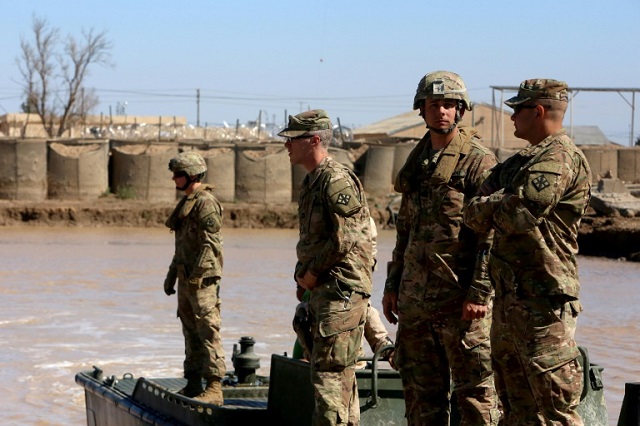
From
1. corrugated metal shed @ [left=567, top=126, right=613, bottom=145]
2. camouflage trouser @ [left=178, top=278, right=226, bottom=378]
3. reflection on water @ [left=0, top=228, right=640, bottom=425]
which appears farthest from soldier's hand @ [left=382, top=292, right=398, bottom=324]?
corrugated metal shed @ [left=567, top=126, right=613, bottom=145]

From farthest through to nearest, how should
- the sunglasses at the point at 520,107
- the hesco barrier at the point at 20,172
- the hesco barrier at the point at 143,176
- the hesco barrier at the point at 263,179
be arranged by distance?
the hesco barrier at the point at 263,179
the hesco barrier at the point at 143,176
the hesco barrier at the point at 20,172
the sunglasses at the point at 520,107

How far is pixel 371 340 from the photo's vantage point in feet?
25.2

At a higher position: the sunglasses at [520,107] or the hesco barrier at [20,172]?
the sunglasses at [520,107]

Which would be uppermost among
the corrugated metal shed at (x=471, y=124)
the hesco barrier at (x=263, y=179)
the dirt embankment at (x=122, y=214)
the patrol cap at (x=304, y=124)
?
the patrol cap at (x=304, y=124)

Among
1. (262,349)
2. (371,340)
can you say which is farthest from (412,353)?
(262,349)

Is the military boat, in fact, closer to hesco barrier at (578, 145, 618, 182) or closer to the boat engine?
the boat engine

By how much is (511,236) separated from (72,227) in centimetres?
2449

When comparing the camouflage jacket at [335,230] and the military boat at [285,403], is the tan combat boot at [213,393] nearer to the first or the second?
the military boat at [285,403]

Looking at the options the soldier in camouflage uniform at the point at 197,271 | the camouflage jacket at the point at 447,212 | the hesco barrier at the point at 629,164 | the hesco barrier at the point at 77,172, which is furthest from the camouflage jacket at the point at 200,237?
the hesco barrier at the point at 629,164

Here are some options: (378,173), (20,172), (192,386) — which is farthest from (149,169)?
(192,386)

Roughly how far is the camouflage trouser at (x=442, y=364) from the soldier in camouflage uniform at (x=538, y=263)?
0.23 m

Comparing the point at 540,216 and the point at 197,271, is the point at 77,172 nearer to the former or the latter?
the point at 197,271

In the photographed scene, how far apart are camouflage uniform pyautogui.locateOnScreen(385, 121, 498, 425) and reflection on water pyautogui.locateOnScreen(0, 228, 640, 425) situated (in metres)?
3.87

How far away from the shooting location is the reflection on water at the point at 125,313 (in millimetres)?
10961
